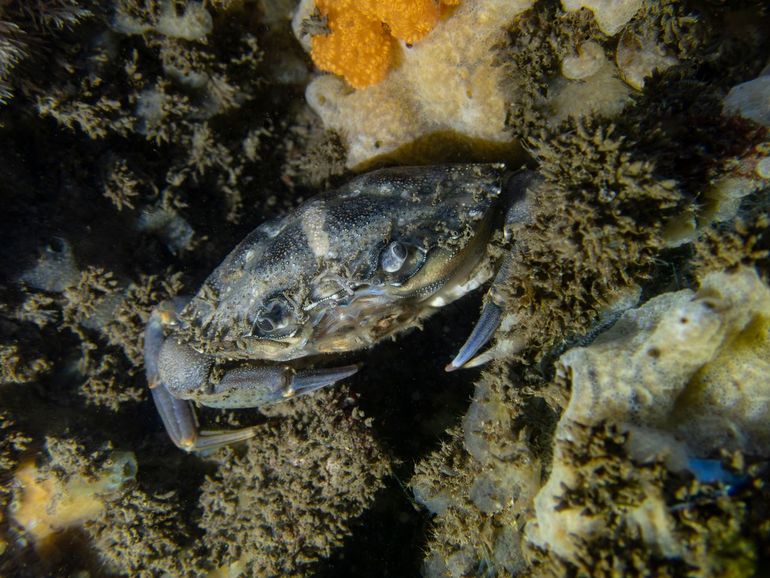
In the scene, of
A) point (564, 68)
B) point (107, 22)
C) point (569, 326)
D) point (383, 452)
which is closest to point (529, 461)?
point (569, 326)

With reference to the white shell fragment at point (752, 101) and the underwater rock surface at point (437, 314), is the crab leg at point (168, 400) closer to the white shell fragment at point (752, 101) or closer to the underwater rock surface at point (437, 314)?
the underwater rock surface at point (437, 314)

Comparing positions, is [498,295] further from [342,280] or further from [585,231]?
[342,280]

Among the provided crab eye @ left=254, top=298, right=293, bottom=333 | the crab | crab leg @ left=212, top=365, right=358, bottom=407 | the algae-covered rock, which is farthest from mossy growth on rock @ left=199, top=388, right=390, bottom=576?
the algae-covered rock

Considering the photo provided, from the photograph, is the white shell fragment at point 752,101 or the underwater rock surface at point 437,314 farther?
the white shell fragment at point 752,101

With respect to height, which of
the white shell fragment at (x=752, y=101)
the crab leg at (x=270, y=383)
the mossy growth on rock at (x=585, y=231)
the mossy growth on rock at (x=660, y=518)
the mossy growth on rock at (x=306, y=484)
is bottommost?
the mossy growth on rock at (x=306, y=484)

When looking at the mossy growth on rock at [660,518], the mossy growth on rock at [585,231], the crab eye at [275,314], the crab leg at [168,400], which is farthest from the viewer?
the crab leg at [168,400]

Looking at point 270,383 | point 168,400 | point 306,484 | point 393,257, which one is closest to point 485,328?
point 393,257

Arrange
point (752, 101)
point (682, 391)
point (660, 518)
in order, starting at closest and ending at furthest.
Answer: point (660, 518), point (682, 391), point (752, 101)

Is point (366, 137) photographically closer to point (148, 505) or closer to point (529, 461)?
point (529, 461)

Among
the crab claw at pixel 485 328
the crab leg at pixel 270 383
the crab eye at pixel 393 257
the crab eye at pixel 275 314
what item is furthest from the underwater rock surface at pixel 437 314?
the crab eye at pixel 275 314
